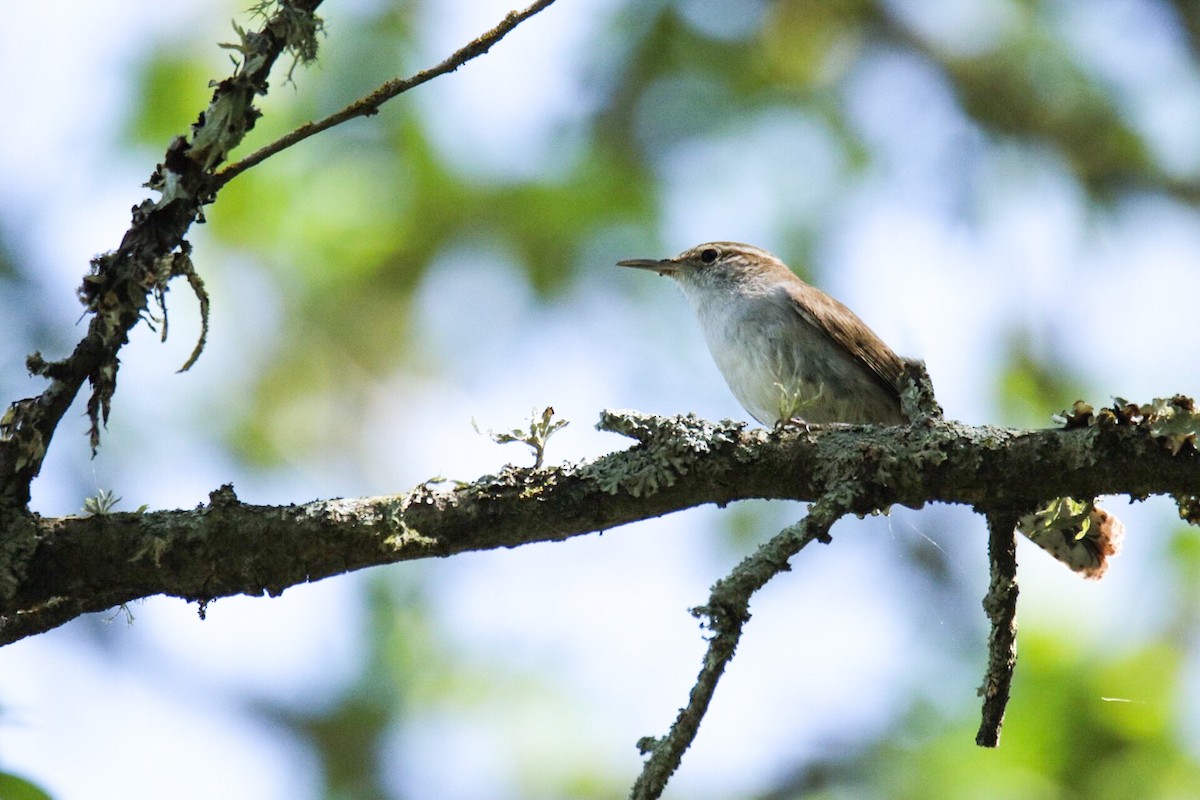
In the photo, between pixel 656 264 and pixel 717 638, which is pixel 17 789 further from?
pixel 656 264

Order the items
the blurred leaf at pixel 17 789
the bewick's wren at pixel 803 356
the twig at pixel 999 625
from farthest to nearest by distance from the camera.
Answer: the bewick's wren at pixel 803 356 < the twig at pixel 999 625 < the blurred leaf at pixel 17 789

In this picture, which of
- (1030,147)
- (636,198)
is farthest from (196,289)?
(1030,147)

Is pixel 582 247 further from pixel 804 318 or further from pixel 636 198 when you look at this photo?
pixel 804 318

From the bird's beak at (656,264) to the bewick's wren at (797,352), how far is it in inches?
24.8

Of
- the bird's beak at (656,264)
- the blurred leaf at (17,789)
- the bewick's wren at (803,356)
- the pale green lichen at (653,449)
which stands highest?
the bird's beak at (656,264)

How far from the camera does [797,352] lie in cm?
559

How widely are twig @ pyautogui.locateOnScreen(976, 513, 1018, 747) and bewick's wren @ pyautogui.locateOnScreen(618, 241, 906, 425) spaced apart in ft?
7.07

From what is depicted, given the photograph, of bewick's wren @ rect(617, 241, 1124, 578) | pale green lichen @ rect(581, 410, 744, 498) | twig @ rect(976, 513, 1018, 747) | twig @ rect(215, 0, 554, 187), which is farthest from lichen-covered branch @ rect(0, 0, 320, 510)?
bewick's wren @ rect(617, 241, 1124, 578)

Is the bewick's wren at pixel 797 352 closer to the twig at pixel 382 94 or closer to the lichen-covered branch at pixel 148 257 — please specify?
the twig at pixel 382 94

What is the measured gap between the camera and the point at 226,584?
2.64 meters

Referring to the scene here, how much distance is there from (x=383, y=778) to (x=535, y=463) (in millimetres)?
5042

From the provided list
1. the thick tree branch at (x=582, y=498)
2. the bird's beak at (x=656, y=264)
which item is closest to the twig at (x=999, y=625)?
the thick tree branch at (x=582, y=498)

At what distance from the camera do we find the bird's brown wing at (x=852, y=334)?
5.46 meters

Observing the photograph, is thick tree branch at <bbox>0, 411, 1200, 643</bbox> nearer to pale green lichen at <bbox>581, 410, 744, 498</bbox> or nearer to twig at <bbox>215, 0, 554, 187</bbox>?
pale green lichen at <bbox>581, 410, 744, 498</bbox>
